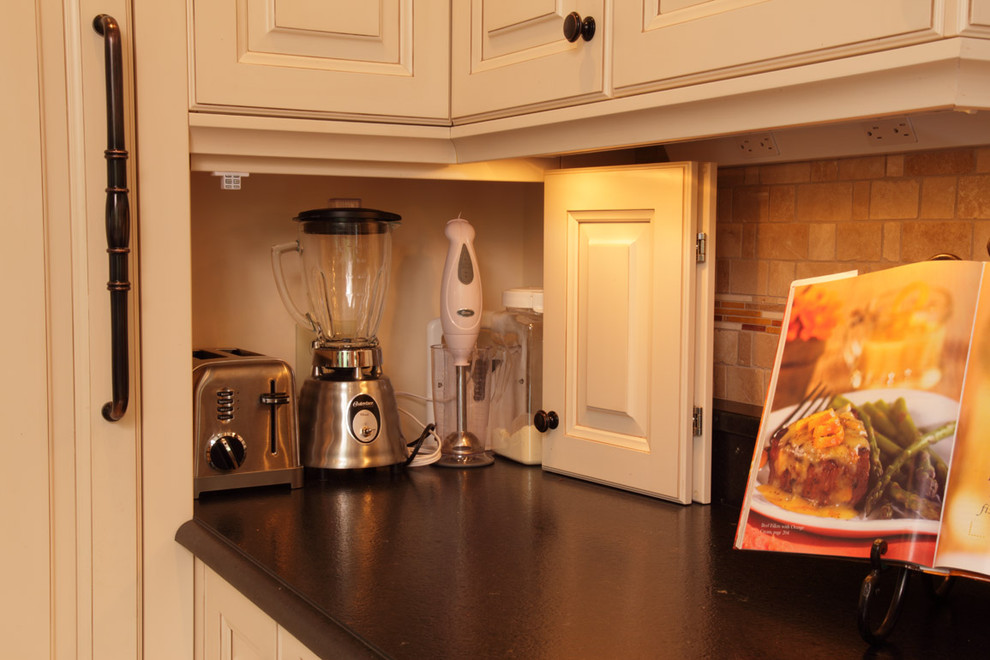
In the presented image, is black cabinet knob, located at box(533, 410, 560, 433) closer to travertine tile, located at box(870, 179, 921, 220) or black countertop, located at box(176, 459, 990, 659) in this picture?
black countertop, located at box(176, 459, 990, 659)

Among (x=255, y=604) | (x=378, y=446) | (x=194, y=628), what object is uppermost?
(x=378, y=446)

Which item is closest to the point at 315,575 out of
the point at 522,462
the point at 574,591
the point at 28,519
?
the point at 574,591

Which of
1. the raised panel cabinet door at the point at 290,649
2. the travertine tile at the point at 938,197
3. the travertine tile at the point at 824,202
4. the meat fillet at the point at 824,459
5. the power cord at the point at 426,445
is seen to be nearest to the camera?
the meat fillet at the point at 824,459

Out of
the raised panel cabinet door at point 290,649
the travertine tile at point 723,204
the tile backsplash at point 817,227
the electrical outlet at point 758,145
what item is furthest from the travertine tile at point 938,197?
the raised panel cabinet door at point 290,649

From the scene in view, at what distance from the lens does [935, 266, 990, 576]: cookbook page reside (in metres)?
0.82

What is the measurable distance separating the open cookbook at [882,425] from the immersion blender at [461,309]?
718mm

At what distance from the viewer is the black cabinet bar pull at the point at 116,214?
123 cm

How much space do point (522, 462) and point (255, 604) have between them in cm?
61

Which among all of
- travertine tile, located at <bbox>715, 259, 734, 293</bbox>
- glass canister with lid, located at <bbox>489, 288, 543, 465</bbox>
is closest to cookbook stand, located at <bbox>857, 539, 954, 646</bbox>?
travertine tile, located at <bbox>715, 259, 734, 293</bbox>

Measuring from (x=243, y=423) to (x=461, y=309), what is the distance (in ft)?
1.34

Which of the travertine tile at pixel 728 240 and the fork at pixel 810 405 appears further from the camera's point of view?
the travertine tile at pixel 728 240

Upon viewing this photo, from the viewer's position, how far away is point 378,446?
1.54 meters

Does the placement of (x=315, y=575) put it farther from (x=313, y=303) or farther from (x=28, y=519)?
(x=313, y=303)

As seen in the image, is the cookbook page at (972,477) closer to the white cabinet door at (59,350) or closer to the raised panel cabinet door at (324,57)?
the raised panel cabinet door at (324,57)
